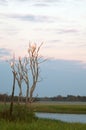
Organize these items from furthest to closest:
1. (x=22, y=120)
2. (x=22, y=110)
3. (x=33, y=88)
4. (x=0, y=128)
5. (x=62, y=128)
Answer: (x=33, y=88) < (x=22, y=110) < (x=22, y=120) < (x=62, y=128) < (x=0, y=128)

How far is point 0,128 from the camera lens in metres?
20.8

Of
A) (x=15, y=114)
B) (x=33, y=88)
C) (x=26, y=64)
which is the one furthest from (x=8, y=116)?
(x=26, y=64)

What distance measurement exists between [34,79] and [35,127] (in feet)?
47.9

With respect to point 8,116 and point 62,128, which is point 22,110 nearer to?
point 8,116

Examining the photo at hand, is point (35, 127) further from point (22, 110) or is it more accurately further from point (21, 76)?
point (21, 76)

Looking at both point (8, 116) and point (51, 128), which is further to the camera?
point (8, 116)

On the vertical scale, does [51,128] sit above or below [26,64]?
below

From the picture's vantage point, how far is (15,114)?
27.8 meters

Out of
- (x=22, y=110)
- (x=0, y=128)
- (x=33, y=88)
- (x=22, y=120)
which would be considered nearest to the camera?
(x=0, y=128)

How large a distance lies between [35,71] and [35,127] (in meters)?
14.9

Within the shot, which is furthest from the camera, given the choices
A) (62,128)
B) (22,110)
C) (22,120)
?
(22,110)

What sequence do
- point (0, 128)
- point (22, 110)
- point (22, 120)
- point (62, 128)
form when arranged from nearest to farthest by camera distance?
1. point (0, 128)
2. point (62, 128)
3. point (22, 120)
4. point (22, 110)

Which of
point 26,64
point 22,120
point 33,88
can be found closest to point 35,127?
point 22,120

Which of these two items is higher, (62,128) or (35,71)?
(35,71)
